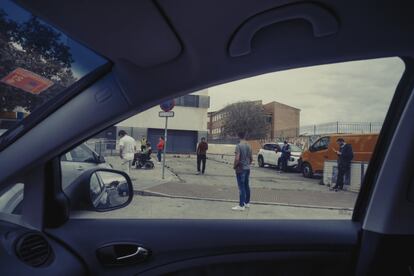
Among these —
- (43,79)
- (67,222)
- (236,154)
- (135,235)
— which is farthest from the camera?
(236,154)

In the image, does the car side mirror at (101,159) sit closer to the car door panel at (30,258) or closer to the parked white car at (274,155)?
the car door panel at (30,258)

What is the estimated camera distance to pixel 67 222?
1757 mm

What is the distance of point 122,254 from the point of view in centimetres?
179

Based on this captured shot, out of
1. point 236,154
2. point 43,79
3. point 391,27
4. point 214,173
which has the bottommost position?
point 214,173

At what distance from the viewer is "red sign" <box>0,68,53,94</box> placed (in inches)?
50.0

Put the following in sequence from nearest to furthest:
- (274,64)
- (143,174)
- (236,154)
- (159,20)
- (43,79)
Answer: (159,20)
(43,79)
(274,64)
(236,154)
(143,174)

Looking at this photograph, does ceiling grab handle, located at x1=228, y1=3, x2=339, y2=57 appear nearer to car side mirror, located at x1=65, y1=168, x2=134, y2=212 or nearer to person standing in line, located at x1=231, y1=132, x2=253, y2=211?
car side mirror, located at x1=65, y1=168, x2=134, y2=212

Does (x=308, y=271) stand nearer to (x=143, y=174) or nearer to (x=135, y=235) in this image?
(x=135, y=235)

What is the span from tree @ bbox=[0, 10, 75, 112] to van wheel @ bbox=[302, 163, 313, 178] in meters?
9.33

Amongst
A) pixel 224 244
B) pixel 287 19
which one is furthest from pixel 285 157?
pixel 287 19

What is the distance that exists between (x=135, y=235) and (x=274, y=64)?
126 centimetres

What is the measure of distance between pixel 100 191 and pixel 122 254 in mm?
455

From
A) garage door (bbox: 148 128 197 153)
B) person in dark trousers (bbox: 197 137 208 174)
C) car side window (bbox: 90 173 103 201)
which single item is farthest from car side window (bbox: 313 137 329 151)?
car side window (bbox: 90 173 103 201)

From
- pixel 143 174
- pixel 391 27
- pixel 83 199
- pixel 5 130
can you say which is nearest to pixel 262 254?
pixel 83 199
